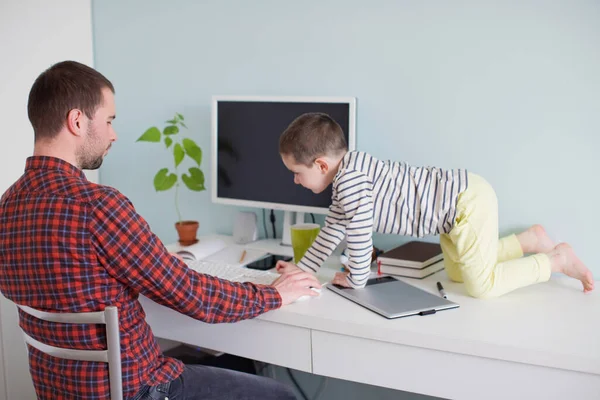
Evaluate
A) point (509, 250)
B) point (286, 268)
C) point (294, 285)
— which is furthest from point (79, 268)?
point (509, 250)

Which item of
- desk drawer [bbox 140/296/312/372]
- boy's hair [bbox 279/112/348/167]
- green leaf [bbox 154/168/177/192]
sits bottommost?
desk drawer [bbox 140/296/312/372]

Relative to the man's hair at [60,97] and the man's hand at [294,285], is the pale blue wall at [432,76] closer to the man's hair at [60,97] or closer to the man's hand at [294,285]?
the man's hand at [294,285]

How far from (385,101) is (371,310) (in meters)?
0.80

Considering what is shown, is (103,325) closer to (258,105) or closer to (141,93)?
(258,105)

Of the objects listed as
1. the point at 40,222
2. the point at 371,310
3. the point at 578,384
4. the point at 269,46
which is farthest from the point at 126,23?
the point at 578,384

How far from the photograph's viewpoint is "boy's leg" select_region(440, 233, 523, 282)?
1.74m

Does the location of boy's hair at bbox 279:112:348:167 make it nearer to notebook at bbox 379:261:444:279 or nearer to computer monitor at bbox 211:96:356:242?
computer monitor at bbox 211:96:356:242

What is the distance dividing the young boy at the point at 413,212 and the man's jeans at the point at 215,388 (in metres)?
0.37

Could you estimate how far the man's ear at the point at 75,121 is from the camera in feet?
4.33

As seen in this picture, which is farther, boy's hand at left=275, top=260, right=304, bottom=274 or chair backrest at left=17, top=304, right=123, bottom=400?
boy's hand at left=275, top=260, right=304, bottom=274

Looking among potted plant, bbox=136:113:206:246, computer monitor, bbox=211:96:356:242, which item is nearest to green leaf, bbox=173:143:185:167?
potted plant, bbox=136:113:206:246

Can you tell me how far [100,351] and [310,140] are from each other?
0.78 meters

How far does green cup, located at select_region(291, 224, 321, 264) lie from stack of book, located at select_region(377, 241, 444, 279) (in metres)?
0.23

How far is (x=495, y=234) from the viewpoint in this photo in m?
1.68
